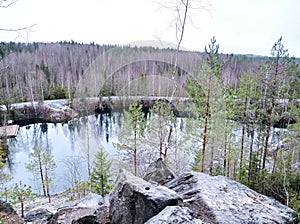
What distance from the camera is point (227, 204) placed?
13.4 ft

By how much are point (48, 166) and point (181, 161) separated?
6740 mm

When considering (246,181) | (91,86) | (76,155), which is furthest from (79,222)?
(91,86)

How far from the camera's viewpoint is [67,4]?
10.1m

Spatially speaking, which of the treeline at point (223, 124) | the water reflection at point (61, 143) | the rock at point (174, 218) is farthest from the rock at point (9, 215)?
the rock at point (174, 218)

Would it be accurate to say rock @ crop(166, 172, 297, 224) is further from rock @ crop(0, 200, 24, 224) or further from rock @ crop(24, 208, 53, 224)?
rock @ crop(0, 200, 24, 224)

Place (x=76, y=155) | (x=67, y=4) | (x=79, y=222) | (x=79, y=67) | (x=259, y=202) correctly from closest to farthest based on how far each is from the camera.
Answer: (x=259, y=202) → (x=79, y=222) → (x=67, y=4) → (x=76, y=155) → (x=79, y=67)

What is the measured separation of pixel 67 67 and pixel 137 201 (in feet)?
127

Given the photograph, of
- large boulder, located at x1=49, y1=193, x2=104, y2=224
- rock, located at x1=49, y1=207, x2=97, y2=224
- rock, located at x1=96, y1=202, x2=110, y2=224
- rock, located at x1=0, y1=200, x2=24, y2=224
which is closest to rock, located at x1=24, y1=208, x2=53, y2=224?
rock, located at x1=0, y1=200, x2=24, y2=224

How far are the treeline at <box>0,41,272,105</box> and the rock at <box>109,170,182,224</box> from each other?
2287 centimetres

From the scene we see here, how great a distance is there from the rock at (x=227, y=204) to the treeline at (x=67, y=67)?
2355 cm

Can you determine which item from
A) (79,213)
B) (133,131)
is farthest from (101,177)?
(79,213)

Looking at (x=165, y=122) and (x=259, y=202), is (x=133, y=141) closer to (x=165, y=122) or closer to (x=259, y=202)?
(x=165, y=122)

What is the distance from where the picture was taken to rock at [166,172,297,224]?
12.6 ft

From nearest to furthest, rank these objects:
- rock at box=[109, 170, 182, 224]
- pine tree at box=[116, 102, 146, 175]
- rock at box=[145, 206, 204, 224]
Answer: rock at box=[145, 206, 204, 224] → rock at box=[109, 170, 182, 224] → pine tree at box=[116, 102, 146, 175]
